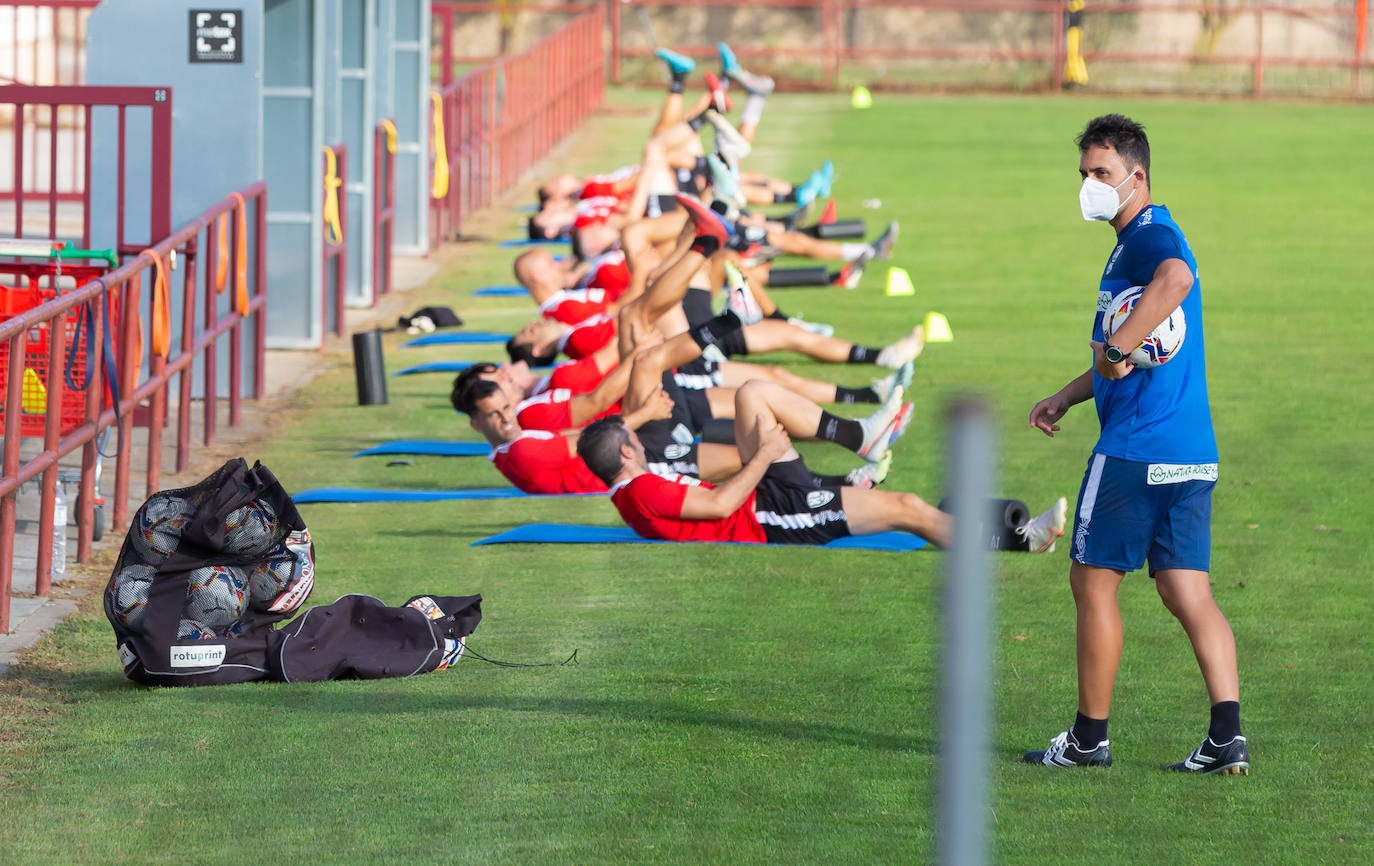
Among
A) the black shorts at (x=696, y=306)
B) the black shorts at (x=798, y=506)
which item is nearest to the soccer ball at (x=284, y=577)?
the black shorts at (x=798, y=506)

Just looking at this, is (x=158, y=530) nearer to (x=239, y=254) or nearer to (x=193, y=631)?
(x=193, y=631)

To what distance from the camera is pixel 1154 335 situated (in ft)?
17.0

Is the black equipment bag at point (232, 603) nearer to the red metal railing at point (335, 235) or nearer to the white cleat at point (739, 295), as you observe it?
the white cleat at point (739, 295)

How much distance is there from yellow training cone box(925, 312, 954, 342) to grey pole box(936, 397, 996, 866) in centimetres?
1263

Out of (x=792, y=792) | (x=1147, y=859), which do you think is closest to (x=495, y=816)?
(x=792, y=792)

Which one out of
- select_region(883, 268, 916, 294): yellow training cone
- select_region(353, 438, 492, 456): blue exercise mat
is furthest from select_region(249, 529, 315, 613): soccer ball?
select_region(883, 268, 916, 294): yellow training cone

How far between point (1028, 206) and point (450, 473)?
13.9m

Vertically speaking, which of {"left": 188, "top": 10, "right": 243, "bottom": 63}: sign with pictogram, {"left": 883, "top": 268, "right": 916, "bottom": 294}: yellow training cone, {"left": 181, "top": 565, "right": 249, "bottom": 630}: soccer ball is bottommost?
{"left": 181, "top": 565, "right": 249, "bottom": 630}: soccer ball

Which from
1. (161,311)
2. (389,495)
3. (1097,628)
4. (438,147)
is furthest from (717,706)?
(438,147)

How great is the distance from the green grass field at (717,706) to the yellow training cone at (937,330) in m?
2.02

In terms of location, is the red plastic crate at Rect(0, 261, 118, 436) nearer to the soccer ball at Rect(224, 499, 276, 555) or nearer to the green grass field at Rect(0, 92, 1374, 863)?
the green grass field at Rect(0, 92, 1374, 863)

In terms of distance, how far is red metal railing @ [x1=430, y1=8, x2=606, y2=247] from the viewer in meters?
21.4

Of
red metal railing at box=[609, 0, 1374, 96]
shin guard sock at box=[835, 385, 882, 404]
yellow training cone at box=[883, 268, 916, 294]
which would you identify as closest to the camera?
shin guard sock at box=[835, 385, 882, 404]

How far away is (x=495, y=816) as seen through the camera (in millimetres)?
5223
